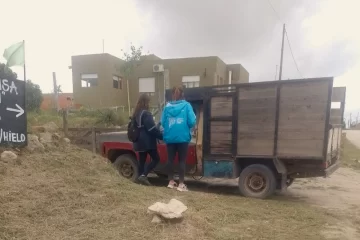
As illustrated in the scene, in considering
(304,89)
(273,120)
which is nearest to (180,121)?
(273,120)

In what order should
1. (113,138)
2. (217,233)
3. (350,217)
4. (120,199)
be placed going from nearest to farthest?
(217,233) → (120,199) → (350,217) → (113,138)

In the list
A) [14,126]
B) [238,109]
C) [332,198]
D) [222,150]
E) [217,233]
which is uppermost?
[238,109]

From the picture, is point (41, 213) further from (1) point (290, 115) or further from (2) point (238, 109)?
(1) point (290, 115)

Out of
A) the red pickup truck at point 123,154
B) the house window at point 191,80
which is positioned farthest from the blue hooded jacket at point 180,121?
the house window at point 191,80

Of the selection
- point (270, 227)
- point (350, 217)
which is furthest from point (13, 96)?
point (350, 217)

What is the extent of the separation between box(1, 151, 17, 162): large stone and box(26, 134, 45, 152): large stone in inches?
21.4

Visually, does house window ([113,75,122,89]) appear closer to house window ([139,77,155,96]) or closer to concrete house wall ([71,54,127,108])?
concrete house wall ([71,54,127,108])

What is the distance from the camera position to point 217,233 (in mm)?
3375

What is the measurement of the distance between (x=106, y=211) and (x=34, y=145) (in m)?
2.45

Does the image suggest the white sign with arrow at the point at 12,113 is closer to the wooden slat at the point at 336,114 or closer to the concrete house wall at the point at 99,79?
the wooden slat at the point at 336,114

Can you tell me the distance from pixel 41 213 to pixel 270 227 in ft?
9.05

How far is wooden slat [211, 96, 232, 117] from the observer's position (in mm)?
5539

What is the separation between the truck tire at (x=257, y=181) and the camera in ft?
17.5

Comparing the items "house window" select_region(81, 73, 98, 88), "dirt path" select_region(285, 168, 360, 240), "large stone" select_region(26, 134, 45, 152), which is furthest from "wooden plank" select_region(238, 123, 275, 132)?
"house window" select_region(81, 73, 98, 88)
